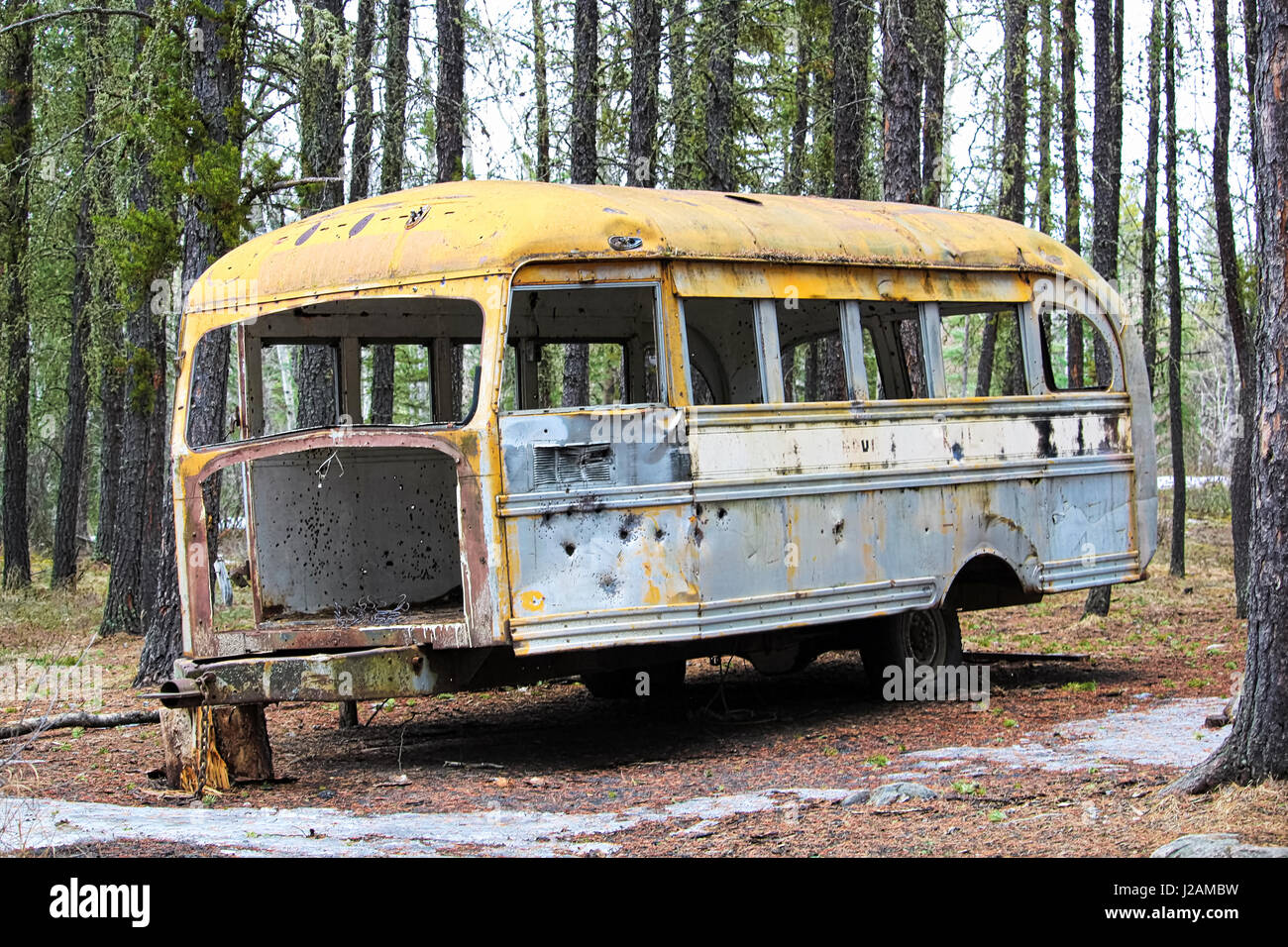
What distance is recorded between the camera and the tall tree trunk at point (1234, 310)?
15.4 metres

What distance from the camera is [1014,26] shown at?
21297mm

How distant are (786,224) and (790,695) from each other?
3803 mm

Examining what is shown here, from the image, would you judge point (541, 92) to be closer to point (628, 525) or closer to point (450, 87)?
point (450, 87)

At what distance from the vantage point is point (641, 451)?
8.25m

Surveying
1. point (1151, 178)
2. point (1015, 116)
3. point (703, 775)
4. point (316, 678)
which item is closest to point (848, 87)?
point (1015, 116)

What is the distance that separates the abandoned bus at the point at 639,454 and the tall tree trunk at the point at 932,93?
18.1ft

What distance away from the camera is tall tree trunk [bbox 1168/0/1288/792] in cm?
621

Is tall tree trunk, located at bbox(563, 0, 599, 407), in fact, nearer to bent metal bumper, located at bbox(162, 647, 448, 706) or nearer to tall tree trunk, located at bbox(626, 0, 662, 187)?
tall tree trunk, located at bbox(626, 0, 662, 187)

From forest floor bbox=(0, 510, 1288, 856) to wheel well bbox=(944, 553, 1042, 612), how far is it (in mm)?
722

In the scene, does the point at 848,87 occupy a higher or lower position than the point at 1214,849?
higher

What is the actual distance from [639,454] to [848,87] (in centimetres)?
1138

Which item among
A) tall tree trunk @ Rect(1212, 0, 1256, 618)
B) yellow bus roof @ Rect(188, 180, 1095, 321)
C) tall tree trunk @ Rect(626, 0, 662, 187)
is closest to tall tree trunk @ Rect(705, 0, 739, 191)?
tall tree trunk @ Rect(626, 0, 662, 187)

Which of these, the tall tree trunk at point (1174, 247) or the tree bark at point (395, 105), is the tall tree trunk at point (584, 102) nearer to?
the tree bark at point (395, 105)
